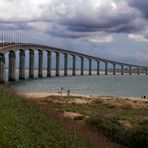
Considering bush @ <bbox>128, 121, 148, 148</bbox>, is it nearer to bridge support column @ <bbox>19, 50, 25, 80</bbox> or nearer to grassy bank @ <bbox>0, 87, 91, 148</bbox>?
grassy bank @ <bbox>0, 87, 91, 148</bbox>

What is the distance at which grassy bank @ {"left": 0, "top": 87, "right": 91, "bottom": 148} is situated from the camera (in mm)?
12570

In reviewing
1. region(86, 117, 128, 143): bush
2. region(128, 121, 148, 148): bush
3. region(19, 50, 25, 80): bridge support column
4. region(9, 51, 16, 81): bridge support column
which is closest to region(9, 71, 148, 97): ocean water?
region(9, 51, 16, 81): bridge support column

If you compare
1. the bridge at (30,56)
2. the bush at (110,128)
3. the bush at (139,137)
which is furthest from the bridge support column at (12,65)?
the bush at (139,137)

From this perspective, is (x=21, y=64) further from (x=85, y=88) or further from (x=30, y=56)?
(x=85, y=88)

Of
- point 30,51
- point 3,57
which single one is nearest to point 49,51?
point 30,51

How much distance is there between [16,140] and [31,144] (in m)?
0.48

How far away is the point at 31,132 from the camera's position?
14.5 m

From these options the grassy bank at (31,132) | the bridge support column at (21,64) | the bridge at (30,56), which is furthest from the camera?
the bridge support column at (21,64)

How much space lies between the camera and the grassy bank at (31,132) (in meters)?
12.6

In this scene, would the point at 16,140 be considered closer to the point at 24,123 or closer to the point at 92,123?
the point at 24,123

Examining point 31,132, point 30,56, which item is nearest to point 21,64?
point 30,56

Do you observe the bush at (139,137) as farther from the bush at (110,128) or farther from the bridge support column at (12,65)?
the bridge support column at (12,65)

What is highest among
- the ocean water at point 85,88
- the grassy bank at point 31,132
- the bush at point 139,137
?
the grassy bank at point 31,132

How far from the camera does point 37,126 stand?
Answer: 15.8m
